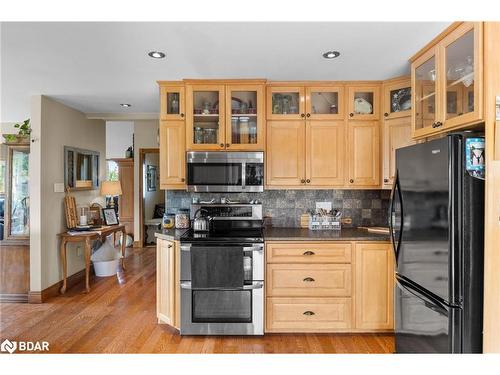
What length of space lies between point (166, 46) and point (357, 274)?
7.99 feet

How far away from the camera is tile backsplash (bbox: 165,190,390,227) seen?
333 centimetres

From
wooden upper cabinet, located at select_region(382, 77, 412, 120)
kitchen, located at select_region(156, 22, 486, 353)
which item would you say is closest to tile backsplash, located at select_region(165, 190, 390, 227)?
kitchen, located at select_region(156, 22, 486, 353)

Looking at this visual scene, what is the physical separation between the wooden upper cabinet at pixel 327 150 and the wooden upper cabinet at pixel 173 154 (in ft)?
4.16

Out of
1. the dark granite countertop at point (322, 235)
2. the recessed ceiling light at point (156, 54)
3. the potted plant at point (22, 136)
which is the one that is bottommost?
the dark granite countertop at point (322, 235)

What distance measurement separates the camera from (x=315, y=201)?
3.36 metres

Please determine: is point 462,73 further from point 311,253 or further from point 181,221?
point 181,221

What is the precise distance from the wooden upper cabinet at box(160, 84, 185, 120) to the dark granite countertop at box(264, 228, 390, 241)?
1492mm

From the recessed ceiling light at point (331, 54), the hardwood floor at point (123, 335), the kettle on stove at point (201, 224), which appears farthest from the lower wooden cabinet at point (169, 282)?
the recessed ceiling light at point (331, 54)

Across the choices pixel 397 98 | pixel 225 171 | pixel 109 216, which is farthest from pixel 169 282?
pixel 397 98

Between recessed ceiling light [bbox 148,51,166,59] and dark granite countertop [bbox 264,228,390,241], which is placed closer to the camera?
recessed ceiling light [bbox 148,51,166,59]

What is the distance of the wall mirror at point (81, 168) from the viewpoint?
4047 mm

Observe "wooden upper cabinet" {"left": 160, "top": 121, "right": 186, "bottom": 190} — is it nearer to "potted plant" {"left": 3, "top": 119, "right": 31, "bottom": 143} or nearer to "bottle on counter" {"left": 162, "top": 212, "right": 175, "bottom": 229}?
"bottle on counter" {"left": 162, "top": 212, "right": 175, "bottom": 229}

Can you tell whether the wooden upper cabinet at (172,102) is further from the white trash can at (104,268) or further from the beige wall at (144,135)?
the beige wall at (144,135)

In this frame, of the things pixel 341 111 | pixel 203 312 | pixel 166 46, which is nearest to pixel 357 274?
pixel 203 312
